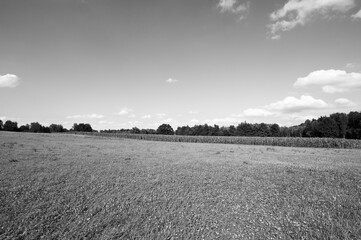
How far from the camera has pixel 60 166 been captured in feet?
51.9

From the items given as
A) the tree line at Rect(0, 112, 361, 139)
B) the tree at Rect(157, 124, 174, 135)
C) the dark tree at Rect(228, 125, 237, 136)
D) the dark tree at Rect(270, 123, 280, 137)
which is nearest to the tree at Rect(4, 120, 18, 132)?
the tree line at Rect(0, 112, 361, 139)

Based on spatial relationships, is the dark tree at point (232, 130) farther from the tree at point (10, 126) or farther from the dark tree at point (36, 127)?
the tree at point (10, 126)

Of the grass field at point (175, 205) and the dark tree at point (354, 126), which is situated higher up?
the dark tree at point (354, 126)

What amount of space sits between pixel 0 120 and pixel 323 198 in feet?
514

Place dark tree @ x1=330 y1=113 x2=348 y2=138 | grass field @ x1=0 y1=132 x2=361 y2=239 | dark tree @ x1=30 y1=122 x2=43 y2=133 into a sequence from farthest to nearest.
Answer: dark tree @ x1=30 y1=122 x2=43 y2=133
dark tree @ x1=330 y1=113 x2=348 y2=138
grass field @ x1=0 y1=132 x2=361 y2=239

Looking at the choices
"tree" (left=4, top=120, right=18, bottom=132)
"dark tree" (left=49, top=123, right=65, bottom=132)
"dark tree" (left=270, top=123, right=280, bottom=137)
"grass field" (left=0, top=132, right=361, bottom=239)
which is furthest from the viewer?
"dark tree" (left=49, top=123, right=65, bottom=132)

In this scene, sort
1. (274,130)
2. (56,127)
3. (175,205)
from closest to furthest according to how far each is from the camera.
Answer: (175,205) < (274,130) < (56,127)

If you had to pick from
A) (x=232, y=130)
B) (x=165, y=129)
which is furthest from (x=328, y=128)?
(x=165, y=129)

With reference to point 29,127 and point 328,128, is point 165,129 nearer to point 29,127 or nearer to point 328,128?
point 29,127

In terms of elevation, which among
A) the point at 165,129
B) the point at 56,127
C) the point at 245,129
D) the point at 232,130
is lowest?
the point at 232,130

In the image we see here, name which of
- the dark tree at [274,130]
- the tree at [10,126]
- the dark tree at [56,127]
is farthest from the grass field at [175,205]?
the dark tree at [56,127]

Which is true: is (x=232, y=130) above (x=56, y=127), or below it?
below

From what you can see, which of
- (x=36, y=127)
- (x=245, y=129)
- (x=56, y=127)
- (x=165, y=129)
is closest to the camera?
(x=245, y=129)

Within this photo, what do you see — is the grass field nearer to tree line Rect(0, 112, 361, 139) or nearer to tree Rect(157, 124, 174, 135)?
tree line Rect(0, 112, 361, 139)
